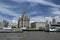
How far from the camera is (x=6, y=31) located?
60.1 feet

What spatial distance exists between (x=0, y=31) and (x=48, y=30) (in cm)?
598

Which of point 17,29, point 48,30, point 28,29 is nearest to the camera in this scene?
point 28,29

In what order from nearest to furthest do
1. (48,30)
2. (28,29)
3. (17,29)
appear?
(28,29) < (17,29) < (48,30)

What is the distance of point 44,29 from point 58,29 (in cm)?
173

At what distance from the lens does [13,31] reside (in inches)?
704

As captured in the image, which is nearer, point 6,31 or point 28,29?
point 28,29

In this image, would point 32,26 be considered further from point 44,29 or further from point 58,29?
point 58,29

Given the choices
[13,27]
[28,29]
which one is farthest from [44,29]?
[13,27]

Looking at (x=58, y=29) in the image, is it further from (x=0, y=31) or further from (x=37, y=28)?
(x=0, y=31)

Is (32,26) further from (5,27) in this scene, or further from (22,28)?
(5,27)

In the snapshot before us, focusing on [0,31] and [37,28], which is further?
[0,31]

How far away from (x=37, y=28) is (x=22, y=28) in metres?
1.80

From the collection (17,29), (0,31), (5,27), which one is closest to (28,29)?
(17,29)

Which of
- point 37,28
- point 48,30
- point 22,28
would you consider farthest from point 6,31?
point 48,30
